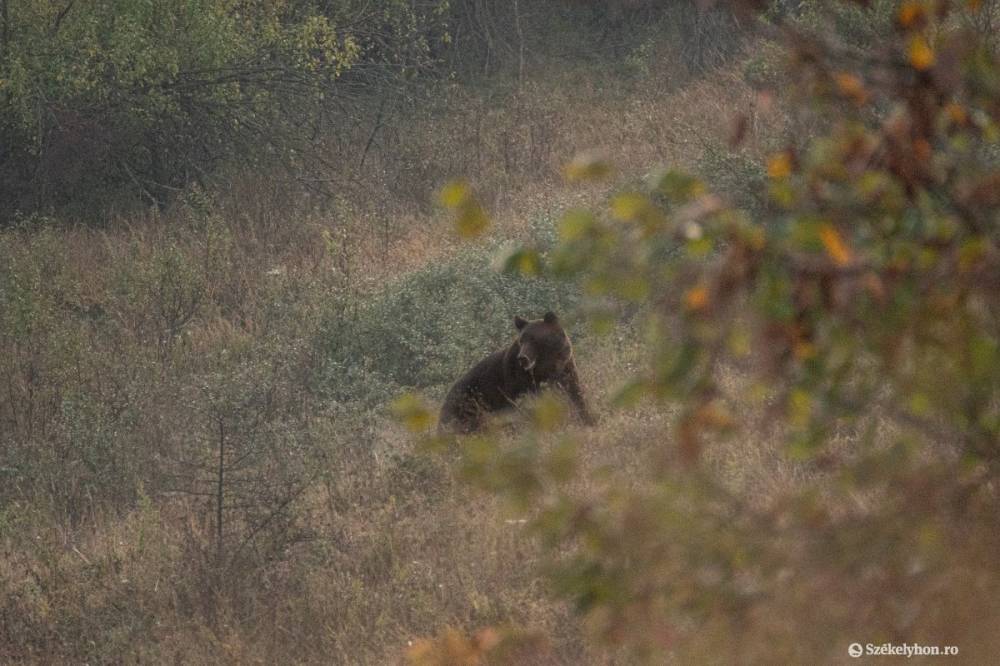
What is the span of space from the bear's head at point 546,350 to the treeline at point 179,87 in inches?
335

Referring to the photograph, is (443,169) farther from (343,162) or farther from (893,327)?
(893,327)

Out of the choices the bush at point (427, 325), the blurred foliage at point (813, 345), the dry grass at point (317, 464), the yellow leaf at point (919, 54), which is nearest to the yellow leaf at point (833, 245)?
the blurred foliage at point (813, 345)

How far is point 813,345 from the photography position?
8.93 ft

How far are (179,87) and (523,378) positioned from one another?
12053 millimetres

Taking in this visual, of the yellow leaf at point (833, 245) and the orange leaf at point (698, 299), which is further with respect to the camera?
the orange leaf at point (698, 299)

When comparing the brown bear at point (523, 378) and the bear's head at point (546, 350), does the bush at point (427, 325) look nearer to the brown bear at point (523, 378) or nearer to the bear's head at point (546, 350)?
the brown bear at point (523, 378)

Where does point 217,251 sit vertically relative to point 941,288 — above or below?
below

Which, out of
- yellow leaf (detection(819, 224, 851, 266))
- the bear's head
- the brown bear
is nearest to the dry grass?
the brown bear

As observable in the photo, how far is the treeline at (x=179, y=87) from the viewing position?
749 inches

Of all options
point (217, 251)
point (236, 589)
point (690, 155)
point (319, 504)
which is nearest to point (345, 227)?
point (217, 251)

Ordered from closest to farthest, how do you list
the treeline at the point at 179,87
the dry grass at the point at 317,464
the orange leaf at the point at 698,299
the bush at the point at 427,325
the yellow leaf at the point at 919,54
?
1. the orange leaf at the point at 698,299
2. the yellow leaf at the point at 919,54
3. the dry grass at the point at 317,464
4. the bush at the point at 427,325
5. the treeline at the point at 179,87

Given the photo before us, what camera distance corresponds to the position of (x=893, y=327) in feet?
9.20

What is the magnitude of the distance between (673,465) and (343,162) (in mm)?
18760

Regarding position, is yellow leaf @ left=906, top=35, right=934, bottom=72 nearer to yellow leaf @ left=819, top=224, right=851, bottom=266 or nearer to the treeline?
yellow leaf @ left=819, top=224, right=851, bottom=266
